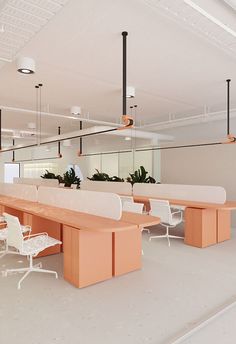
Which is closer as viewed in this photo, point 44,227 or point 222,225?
point 44,227

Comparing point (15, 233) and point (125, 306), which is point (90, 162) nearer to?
point (15, 233)

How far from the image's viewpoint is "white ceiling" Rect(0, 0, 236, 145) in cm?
222

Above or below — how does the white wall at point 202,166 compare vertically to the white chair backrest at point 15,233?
above

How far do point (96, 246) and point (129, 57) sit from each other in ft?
7.87

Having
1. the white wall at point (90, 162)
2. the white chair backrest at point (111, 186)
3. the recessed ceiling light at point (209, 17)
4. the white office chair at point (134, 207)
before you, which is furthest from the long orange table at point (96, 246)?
the white wall at point (90, 162)

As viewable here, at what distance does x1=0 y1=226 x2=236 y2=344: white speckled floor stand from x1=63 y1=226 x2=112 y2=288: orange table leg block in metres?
0.10

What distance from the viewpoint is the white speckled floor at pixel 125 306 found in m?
1.92

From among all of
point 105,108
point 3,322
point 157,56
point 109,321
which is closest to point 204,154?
point 105,108

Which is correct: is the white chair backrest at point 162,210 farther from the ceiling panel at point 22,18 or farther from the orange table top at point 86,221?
the ceiling panel at point 22,18

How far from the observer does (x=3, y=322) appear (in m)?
2.08

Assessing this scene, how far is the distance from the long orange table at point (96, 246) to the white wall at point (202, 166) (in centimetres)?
371

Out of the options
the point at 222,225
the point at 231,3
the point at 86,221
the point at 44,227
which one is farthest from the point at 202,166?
the point at 231,3

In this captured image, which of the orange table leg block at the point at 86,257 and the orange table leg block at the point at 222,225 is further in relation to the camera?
the orange table leg block at the point at 222,225

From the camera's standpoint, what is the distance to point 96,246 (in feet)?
9.27
